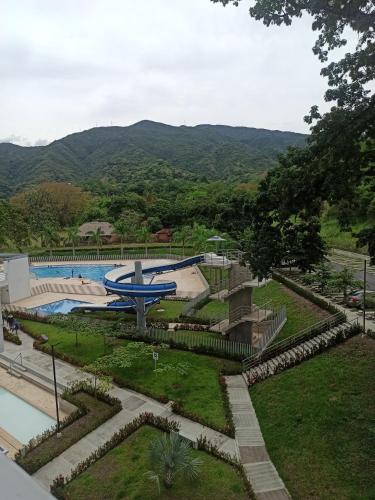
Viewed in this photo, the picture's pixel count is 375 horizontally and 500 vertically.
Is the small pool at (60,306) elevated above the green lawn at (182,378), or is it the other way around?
the green lawn at (182,378)

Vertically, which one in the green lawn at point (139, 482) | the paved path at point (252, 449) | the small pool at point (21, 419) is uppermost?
the green lawn at point (139, 482)

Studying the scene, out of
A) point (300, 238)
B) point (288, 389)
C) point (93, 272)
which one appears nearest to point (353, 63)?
point (300, 238)

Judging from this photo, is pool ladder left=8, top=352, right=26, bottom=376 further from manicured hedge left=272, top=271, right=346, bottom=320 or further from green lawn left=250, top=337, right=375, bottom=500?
manicured hedge left=272, top=271, right=346, bottom=320

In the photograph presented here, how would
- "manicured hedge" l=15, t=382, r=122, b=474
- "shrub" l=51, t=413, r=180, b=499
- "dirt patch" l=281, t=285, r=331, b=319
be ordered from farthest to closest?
"dirt patch" l=281, t=285, r=331, b=319
"manicured hedge" l=15, t=382, r=122, b=474
"shrub" l=51, t=413, r=180, b=499

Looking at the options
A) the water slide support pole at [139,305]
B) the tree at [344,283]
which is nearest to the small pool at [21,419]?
the water slide support pole at [139,305]

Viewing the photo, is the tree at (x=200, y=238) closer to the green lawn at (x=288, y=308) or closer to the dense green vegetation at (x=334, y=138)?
the green lawn at (x=288, y=308)

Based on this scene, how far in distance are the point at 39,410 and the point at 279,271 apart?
87.6 ft

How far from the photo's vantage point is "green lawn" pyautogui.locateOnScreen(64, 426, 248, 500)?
41.7 ft

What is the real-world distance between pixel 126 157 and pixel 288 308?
138503 millimetres

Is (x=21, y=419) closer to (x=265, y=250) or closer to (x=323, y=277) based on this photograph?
(x=265, y=250)

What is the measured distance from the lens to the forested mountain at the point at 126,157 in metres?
138

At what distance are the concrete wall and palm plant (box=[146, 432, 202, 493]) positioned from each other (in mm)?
30397

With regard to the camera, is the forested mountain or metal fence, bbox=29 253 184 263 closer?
metal fence, bbox=29 253 184 263

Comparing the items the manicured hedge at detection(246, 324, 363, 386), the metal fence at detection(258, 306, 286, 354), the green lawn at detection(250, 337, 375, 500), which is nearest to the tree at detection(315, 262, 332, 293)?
the metal fence at detection(258, 306, 286, 354)
